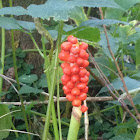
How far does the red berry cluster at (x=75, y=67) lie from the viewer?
0.58 meters

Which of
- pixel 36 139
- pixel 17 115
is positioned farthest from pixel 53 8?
pixel 36 139

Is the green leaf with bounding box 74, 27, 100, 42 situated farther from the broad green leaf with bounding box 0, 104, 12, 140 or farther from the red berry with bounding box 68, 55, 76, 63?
the broad green leaf with bounding box 0, 104, 12, 140

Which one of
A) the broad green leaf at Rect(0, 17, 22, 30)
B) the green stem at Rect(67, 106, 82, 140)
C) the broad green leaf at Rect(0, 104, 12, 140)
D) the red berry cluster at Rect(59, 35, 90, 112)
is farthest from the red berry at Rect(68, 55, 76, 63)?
the broad green leaf at Rect(0, 104, 12, 140)

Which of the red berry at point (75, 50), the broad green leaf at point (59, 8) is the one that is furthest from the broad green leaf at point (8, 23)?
the red berry at point (75, 50)

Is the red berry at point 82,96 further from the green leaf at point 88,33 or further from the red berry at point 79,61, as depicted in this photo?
the green leaf at point 88,33

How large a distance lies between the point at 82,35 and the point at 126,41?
483mm

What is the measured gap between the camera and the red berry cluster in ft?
1.90

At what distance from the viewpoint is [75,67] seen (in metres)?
0.59

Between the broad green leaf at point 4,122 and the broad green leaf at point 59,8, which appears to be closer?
the broad green leaf at point 59,8

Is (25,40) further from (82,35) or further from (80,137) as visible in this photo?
(82,35)

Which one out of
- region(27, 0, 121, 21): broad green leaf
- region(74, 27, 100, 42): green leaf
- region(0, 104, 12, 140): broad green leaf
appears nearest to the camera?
region(27, 0, 121, 21): broad green leaf

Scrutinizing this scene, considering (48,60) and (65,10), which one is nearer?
(65,10)

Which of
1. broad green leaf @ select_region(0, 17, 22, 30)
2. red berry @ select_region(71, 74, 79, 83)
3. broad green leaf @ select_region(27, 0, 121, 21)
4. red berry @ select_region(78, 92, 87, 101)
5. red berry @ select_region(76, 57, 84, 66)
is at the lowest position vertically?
red berry @ select_region(78, 92, 87, 101)

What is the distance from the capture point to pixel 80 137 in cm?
151
